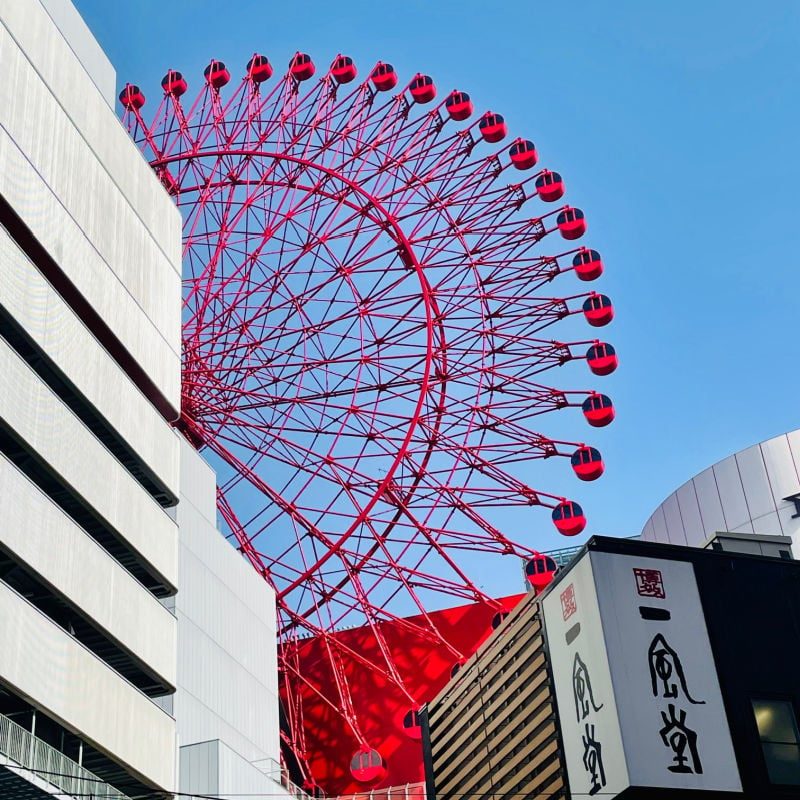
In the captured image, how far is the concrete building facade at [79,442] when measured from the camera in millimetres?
23938

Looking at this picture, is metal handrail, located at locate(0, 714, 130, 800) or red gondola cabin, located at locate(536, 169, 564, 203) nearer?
metal handrail, located at locate(0, 714, 130, 800)

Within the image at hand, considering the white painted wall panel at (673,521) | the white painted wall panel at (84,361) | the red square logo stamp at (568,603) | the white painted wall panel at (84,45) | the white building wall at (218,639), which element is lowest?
the red square logo stamp at (568,603)

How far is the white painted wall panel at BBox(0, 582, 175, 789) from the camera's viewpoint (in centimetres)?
2294

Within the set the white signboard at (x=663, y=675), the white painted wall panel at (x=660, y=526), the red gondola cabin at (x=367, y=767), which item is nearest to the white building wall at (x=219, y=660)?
the red gondola cabin at (x=367, y=767)

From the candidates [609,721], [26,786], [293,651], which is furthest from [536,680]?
[293,651]

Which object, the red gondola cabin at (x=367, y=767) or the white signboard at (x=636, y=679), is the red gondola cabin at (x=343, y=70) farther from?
the white signboard at (x=636, y=679)

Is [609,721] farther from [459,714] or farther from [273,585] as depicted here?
[273,585]

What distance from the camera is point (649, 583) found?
2127cm

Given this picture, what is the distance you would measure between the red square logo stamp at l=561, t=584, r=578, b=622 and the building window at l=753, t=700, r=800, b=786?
302cm

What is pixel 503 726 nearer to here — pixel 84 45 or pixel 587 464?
pixel 587 464

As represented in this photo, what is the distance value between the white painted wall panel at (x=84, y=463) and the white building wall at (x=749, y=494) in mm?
18043

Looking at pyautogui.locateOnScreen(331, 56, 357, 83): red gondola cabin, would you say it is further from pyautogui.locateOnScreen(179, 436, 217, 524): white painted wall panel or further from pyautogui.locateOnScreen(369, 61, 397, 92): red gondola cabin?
pyautogui.locateOnScreen(179, 436, 217, 524): white painted wall panel

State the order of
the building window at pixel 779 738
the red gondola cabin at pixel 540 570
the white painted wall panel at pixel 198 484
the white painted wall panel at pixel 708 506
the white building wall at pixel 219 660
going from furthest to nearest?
the white painted wall panel at pixel 708 506 → the red gondola cabin at pixel 540 570 → the white painted wall panel at pixel 198 484 → the white building wall at pixel 219 660 → the building window at pixel 779 738

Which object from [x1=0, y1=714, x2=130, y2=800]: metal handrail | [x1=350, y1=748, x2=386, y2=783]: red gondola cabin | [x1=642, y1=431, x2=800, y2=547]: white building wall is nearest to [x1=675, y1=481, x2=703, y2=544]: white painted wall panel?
[x1=642, y1=431, x2=800, y2=547]: white building wall
